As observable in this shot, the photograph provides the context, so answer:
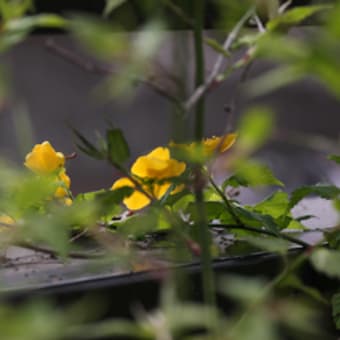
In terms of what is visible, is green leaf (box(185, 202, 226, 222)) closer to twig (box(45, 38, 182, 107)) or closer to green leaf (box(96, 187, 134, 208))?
green leaf (box(96, 187, 134, 208))

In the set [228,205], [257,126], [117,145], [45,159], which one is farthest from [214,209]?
[257,126]

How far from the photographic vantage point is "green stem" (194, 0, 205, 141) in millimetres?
335

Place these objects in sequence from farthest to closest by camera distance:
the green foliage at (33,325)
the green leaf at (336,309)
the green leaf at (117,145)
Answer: the green leaf at (336,309), the green leaf at (117,145), the green foliage at (33,325)

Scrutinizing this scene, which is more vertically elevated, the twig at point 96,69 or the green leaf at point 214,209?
the green leaf at point 214,209

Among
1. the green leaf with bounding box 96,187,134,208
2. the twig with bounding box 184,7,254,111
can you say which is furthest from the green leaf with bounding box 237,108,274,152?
the green leaf with bounding box 96,187,134,208

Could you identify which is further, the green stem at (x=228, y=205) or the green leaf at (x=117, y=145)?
the green stem at (x=228, y=205)

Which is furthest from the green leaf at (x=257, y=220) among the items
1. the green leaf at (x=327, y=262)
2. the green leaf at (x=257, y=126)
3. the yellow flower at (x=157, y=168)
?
the green leaf at (x=257, y=126)

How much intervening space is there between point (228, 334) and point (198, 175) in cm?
9

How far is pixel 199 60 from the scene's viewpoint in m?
0.34

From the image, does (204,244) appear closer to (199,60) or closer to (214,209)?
(199,60)

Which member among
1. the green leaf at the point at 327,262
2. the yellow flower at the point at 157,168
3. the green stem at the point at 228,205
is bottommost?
the green leaf at the point at 327,262

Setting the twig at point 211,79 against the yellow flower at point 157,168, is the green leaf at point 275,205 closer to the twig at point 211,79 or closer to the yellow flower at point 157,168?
the yellow flower at point 157,168

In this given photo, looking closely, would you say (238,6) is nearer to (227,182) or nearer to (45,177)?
(45,177)

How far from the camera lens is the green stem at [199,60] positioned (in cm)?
34
